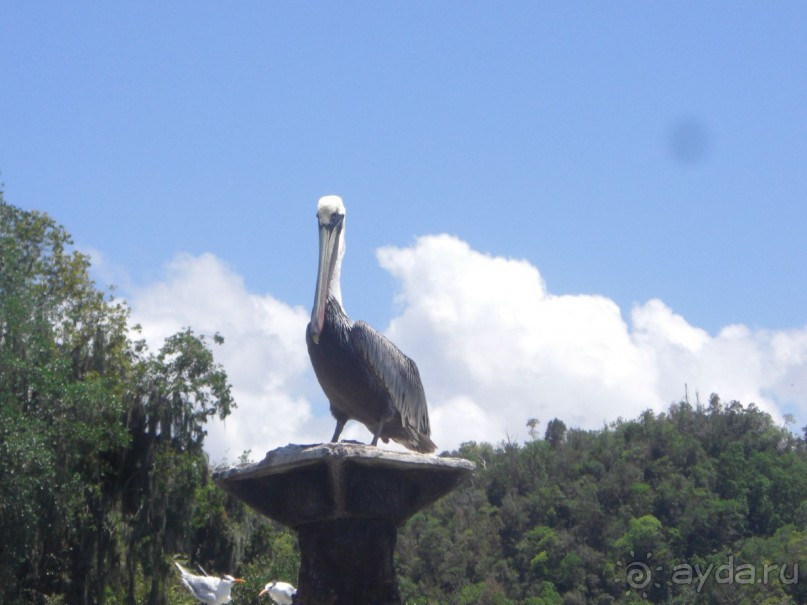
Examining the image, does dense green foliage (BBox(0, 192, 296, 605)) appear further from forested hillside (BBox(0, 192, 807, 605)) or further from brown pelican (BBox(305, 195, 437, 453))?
brown pelican (BBox(305, 195, 437, 453))

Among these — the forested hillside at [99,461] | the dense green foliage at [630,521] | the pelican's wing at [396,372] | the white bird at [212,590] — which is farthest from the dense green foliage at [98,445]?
the dense green foliage at [630,521]

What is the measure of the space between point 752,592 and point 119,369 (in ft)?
→ 92.5

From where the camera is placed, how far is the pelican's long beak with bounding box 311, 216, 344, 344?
737 cm

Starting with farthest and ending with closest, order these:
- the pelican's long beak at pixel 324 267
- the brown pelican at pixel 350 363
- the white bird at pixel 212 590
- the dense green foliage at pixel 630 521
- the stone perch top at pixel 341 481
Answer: the dense green foliage at pixel 630 521 → the white bird at pixel 212 590 → the brown pelican at pixel 350 363 → the pelican's long beak at pixel 324 267 → the stone perch top at pixel 341 481

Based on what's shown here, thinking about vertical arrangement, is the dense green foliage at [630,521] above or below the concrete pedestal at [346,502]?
above

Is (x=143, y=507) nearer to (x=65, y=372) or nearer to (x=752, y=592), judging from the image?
(x=65, y=372)

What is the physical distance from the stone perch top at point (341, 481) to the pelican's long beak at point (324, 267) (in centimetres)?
78

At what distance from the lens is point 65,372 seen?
2131 cm

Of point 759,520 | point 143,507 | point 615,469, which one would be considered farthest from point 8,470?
point 615,469

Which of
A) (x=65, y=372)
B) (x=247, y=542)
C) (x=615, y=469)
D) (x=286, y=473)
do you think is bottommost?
(x=286, y=473)

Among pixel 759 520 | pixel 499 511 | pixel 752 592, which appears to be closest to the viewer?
pixel 752 592

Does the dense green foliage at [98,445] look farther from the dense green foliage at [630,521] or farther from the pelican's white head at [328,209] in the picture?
the dense green foliage at [630,521]

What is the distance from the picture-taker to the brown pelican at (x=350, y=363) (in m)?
7.49

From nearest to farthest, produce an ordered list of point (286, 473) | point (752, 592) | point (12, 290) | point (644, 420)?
point (286, 473) < point (12, 290) < point (752, 592) < point (644, 420)
